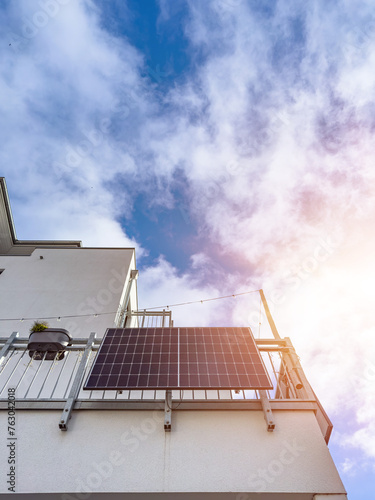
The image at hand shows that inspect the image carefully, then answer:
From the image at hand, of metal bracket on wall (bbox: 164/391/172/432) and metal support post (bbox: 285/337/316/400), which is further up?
metal support post (bbox: 285/337/316/400)

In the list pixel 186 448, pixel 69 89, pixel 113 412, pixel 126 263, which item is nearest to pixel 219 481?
pixel 186 448

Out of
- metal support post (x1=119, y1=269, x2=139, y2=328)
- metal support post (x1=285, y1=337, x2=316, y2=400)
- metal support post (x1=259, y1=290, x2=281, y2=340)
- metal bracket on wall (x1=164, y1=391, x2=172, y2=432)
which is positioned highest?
metal support post (x1=119, y1=269, x2=139, y2=328)

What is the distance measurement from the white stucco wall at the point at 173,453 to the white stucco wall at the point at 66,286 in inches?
241

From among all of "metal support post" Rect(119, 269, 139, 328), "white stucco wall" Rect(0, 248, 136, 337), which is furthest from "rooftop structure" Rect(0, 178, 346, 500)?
"metal support post" Rect(119, 269, 139, 328)

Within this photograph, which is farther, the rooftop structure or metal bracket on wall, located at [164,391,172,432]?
metal bracket on wall, located at [164,391,172,432]

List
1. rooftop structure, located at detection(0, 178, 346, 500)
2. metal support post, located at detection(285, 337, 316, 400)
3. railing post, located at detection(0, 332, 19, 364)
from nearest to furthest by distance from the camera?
rooftop structure, located at detection(0, 178, 346, 500) < metal support post, located at detection(285, 337, 316, 400) < railing post, located at detection(0, 332, 19, 364)

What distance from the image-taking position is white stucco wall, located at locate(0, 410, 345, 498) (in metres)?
3.74

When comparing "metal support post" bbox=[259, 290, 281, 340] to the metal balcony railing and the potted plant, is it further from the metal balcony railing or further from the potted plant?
the potted plant

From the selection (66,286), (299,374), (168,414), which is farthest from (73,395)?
(66,286)

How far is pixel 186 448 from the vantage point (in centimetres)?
411

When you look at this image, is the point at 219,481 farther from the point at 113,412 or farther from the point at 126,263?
the point at 126,263

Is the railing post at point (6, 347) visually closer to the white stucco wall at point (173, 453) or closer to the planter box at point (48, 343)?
the planter box at point (48, 343)

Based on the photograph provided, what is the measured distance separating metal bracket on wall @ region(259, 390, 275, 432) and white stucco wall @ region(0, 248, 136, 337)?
280 inches

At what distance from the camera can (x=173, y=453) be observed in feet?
13.3
